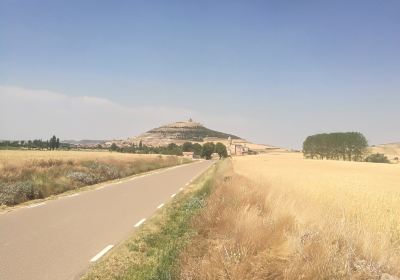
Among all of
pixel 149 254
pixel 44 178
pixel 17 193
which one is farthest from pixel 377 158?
pixel 149 254

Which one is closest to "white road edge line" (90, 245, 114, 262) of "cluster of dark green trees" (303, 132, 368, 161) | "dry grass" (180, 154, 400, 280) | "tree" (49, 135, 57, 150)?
"dry grass" (180, 154, 400, 280)

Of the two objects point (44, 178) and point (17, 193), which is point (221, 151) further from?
point (17, 193)

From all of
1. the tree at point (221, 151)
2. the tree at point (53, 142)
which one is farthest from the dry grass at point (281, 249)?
the tree at point (221, 151)

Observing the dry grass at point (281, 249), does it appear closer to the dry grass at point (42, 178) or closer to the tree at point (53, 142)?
the dry grass at point (42, 178)

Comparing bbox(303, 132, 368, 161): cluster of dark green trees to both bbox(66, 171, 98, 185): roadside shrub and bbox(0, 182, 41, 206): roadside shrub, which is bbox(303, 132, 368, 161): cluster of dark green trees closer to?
bbox(66, 171, 98, 185): roadside shrub

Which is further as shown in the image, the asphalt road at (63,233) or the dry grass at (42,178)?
the dry grass at (42,178)

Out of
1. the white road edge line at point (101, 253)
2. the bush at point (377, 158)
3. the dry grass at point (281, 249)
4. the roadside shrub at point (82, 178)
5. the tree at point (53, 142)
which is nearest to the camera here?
the dry grass at point (281, 249)

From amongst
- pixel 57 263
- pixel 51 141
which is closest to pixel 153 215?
pixel 57 263

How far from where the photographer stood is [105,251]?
8.99 m

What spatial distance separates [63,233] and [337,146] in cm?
13880

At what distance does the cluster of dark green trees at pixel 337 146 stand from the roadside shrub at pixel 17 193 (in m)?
125

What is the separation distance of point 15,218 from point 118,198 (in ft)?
20.9

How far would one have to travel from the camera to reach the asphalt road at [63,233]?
764 centimetres

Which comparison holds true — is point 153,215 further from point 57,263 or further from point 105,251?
point 57,263
